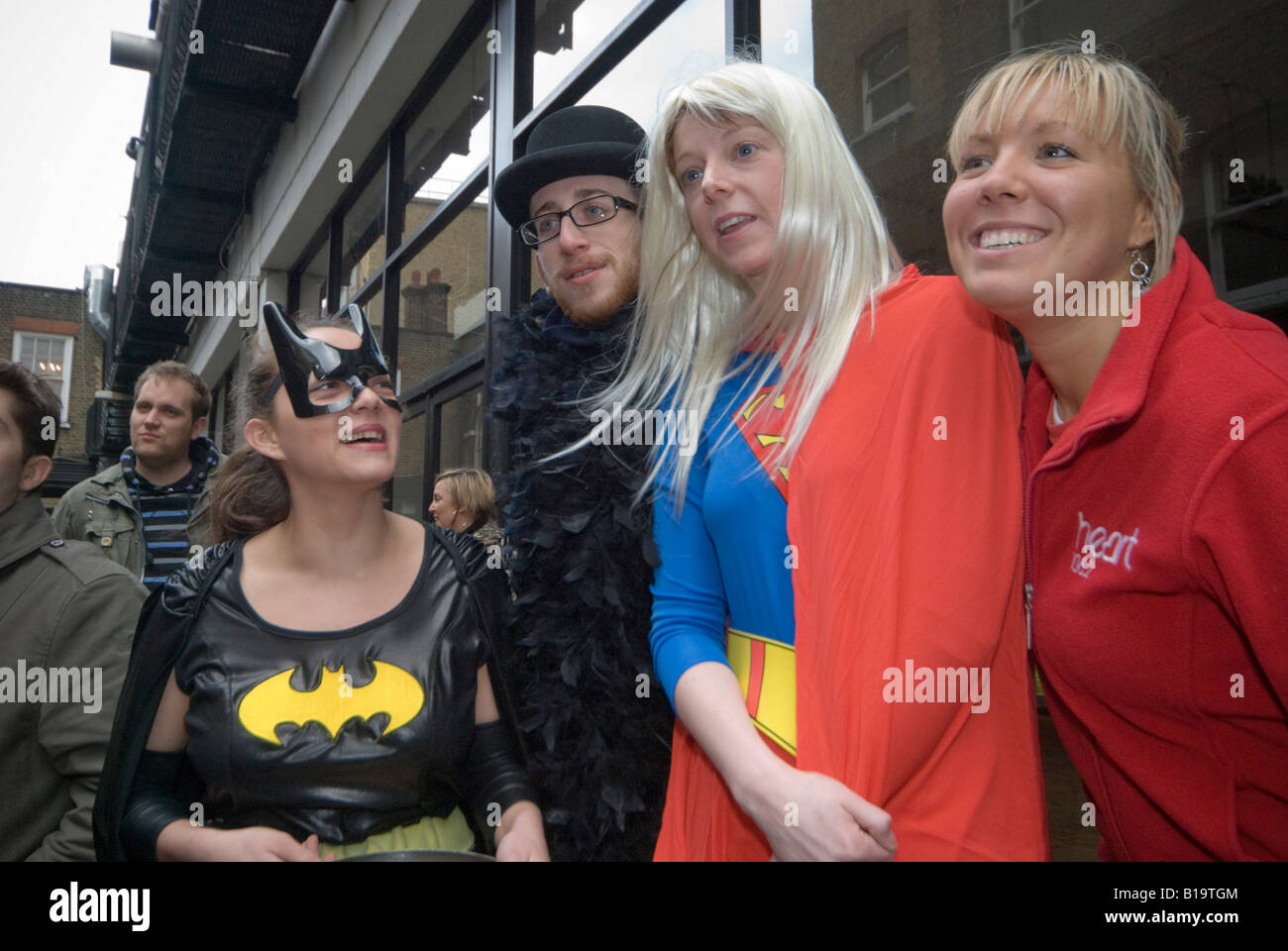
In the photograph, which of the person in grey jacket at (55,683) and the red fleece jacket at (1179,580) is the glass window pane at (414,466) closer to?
the person in grey jacket at (55,683)

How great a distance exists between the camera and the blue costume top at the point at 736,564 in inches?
44.0

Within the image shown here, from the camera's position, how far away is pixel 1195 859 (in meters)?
0.92

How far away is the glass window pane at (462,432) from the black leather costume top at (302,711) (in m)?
2.87

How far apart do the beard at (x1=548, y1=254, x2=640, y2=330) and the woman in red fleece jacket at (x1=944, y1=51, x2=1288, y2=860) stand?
0.71 meters

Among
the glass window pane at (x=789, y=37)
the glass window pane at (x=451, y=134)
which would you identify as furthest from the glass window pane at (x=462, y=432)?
the glass window pane at (x=789, y=37)

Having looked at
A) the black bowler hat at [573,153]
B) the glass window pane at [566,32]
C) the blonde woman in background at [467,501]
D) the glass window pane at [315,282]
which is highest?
the glass window pane at [315,282]

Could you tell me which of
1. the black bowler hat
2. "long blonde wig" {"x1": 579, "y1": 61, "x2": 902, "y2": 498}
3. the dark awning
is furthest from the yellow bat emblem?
the dark awning

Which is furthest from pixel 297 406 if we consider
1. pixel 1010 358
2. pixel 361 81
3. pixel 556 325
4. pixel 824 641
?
pixel 361 81

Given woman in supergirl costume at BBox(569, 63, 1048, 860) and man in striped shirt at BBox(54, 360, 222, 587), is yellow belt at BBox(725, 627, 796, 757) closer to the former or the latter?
woman in supergirl costume at BBox(569, 63, 1048, 860)

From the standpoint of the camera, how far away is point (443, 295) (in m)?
4.62

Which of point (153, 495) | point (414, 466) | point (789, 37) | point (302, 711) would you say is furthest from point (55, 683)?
point (414, 466)

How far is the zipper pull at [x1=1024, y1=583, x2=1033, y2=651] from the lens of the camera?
1.02m

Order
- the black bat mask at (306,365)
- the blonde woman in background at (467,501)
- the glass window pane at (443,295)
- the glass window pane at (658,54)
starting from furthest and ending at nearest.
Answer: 1. the glass window pane at (443,295)
2. the blonde woman in background at (467,501)
3. the glass window pane at (658,54)
4. the black bat mask at (306,365)

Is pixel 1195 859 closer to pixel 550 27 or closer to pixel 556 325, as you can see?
pixel 556 325
